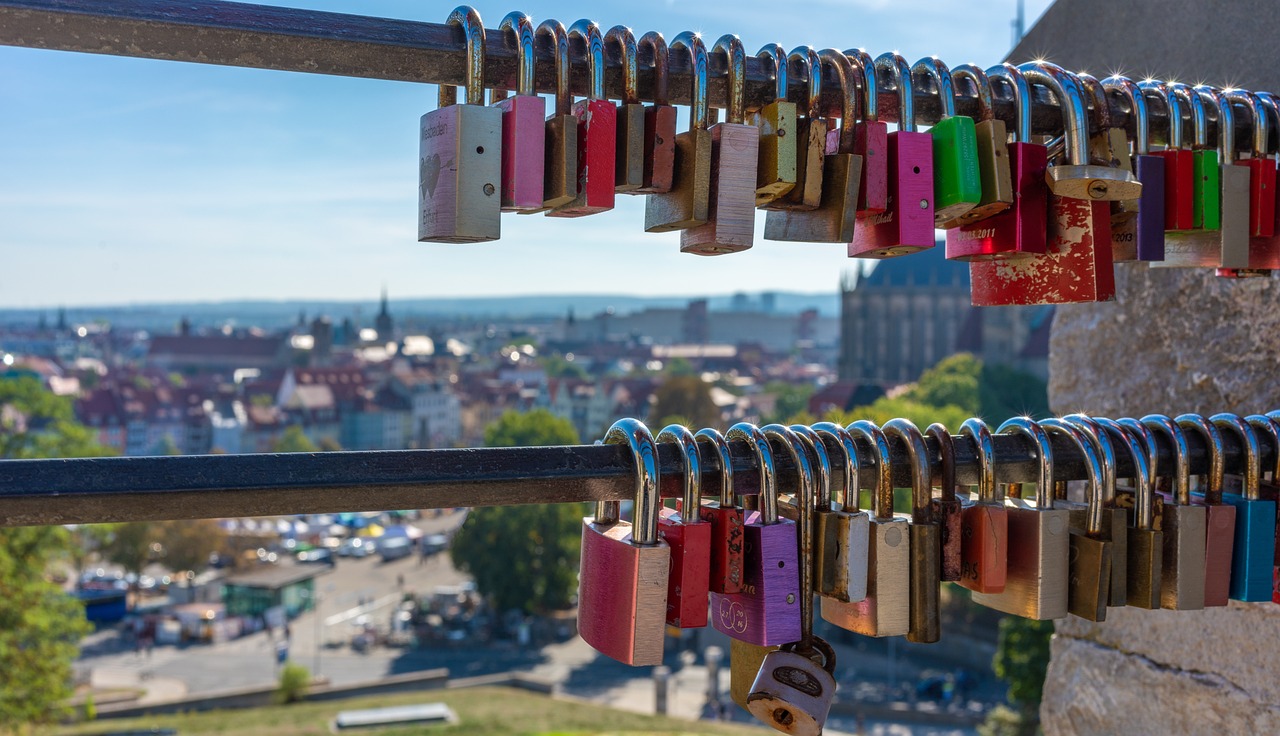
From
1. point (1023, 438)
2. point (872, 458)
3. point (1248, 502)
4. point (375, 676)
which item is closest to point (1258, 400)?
point (1248, 502)

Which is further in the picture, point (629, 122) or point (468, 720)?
point (468, 720)

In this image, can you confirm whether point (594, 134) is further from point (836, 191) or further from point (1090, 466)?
point (1090, 466)

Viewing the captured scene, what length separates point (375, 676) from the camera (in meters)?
33.0

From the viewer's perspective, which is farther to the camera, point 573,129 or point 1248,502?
point 1248,502

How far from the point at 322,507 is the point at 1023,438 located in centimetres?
74

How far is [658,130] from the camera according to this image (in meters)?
1.18

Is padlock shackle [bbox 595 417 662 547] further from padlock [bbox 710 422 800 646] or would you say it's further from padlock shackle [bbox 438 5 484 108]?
padlock shackle [bbox 438 5 484 108]

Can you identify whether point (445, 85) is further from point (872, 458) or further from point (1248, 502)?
point (1248, 502)

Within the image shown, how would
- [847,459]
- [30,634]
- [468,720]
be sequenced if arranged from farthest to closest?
[468,720]
[30,634]
[847,459]

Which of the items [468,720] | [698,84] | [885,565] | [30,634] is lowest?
[468,720]

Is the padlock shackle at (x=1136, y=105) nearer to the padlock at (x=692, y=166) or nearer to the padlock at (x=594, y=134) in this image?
the padlock at (x=692, y=166)

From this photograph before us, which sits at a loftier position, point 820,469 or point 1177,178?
point 1177,178

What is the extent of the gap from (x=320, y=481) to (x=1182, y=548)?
2.97 ft

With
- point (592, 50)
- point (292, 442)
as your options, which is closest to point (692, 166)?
point (592, 50)
